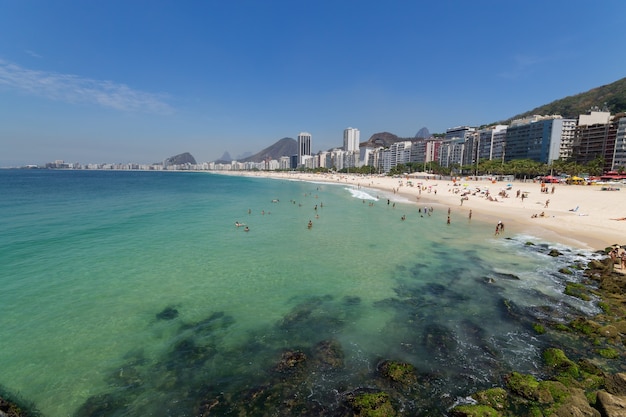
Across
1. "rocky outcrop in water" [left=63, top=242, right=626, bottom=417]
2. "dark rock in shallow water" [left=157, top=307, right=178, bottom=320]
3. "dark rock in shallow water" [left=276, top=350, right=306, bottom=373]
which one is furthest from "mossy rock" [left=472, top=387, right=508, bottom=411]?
"dark rock in shallow water" [left=157, top=307, right=178, bottom=320]

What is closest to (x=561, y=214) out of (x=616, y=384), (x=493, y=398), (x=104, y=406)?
(x=616, y=384)

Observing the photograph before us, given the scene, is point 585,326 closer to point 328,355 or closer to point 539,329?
point 539,329

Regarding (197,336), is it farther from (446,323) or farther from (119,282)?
(446,323)

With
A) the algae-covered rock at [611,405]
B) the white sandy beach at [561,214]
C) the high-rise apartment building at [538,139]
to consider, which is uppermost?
the high-rise apartment building at [538,139]

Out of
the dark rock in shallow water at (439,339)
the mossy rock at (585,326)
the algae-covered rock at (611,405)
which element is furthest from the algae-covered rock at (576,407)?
the mossy rock at (585,326)

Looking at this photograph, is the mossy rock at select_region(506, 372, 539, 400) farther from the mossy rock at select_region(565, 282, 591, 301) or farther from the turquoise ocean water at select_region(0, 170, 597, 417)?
the mossy rock at select_region(565, 282, 591, 301)

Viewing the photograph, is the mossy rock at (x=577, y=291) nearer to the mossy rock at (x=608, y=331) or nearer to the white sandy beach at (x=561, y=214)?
the mossy rock at (x=608, y=331)

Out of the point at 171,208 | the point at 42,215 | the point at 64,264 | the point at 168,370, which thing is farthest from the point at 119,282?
the point at 171,208
